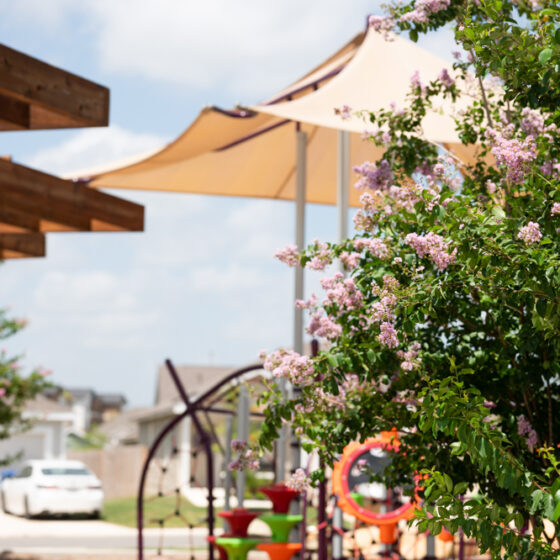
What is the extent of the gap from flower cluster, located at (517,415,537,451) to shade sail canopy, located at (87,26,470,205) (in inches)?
89.8

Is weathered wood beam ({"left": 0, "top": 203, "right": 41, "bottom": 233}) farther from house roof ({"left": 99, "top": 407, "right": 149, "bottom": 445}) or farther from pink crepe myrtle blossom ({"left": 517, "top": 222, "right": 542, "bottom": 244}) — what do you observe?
house roof ({"left": 99, "top": 407, "right": 149, "bottom": 445})

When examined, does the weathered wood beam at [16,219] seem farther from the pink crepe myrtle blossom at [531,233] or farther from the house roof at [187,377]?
the house roof at [187,377]

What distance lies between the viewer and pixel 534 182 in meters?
3.24

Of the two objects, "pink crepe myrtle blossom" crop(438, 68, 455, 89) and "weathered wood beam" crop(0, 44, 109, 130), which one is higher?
"weathered wood beam" crop(0, 44, 109, 130)

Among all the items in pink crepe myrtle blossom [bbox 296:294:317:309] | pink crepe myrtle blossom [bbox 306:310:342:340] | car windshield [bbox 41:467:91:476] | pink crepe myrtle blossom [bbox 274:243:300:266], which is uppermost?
pink crepe myrtle blossom [bbox 274:243:300:266]

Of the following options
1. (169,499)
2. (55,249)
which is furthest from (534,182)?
(169,499)

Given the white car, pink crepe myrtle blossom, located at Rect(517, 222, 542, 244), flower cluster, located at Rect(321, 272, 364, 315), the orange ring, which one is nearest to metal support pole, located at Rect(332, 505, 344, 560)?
the orange ring

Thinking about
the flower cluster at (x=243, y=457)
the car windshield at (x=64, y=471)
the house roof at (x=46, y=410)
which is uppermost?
the flower cluster at (x=243, y=457)

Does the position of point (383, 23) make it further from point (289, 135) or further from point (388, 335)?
point (289, 135)

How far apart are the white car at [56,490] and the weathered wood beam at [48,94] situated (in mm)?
14944

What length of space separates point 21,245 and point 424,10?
509cm

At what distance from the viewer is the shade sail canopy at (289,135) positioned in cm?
659

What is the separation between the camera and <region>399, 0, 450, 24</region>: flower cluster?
3881 mm

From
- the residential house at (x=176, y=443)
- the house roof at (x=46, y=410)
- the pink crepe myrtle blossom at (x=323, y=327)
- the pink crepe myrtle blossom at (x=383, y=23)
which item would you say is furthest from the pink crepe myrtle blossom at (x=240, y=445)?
the house roof at (x=46, y=410)
